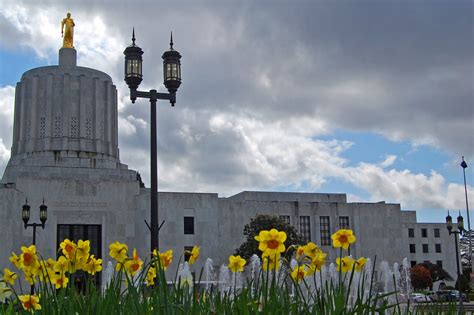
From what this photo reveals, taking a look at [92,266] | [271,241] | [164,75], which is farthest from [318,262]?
[164,75]

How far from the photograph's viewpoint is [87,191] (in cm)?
5059

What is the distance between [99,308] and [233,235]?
2053 inches

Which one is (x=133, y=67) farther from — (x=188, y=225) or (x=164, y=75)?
(x=188, y=225)

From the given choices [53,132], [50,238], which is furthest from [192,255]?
[53,132]

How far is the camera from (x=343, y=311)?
4.61m

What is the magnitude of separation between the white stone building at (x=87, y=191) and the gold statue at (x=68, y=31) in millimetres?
638

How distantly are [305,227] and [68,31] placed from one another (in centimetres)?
2793

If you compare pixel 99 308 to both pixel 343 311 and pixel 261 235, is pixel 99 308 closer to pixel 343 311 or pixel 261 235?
pixel 261 235

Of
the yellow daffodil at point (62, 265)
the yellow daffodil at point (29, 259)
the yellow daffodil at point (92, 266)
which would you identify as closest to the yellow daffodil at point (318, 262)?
the yellow daffodil at point (92, 266)

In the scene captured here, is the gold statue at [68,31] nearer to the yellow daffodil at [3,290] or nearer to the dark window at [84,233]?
the dark window at [84,233]

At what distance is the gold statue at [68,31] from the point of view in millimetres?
54656

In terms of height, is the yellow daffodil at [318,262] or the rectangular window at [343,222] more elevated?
the rectangular window at [343,222]

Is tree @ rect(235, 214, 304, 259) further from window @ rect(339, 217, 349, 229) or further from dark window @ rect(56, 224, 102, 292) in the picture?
dark window @ rect(56, 224, 102, 292)

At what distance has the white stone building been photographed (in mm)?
49312
